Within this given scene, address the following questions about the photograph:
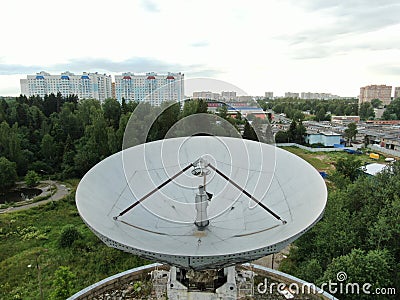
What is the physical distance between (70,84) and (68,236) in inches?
2274

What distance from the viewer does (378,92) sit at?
322ft

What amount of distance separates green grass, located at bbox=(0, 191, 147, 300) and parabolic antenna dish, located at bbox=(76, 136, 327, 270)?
6.34 metres

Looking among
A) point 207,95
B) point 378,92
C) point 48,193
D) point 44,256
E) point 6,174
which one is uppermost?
point 378,92

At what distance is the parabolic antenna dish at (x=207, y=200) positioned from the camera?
5.45 m

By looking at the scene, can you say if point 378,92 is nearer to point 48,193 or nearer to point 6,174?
point 48,193

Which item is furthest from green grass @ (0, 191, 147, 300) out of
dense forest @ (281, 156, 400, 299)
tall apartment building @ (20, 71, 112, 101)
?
tall apartment building @ (20, 71, 112, 101)

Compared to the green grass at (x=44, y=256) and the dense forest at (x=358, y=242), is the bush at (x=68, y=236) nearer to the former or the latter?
the green grass at (x=44, y=256)

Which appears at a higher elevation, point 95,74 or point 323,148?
point 95,74

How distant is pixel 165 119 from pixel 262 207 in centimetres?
1356

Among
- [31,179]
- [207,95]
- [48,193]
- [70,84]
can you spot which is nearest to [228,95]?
[207,95]

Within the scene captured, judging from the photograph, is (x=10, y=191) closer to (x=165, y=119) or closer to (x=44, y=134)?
(x=44, y=134)

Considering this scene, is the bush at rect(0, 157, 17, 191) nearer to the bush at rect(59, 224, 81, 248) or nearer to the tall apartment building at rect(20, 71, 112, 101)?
the bush at rect(59, 224, 81, 248)

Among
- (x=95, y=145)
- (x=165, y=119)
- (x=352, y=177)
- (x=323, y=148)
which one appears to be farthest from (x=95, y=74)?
(x=352, y=177)

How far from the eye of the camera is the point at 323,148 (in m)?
38.1
